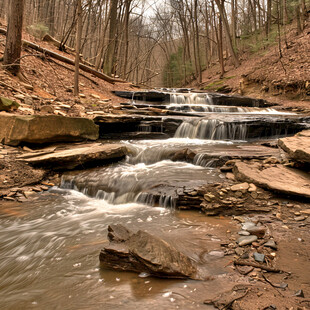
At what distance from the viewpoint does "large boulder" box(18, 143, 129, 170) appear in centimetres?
614

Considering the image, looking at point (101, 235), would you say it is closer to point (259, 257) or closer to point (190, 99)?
point (259, 257)

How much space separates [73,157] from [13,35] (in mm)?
5886

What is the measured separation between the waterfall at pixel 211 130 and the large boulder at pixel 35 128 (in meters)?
4.22

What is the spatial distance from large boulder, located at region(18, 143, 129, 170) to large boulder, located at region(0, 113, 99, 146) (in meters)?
0.52

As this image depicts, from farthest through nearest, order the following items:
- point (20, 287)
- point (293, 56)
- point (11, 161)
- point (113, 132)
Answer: point (293, 56)
point (113, 132)
point (11, 161)
point (20, 287)

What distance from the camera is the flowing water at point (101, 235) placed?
2373mm

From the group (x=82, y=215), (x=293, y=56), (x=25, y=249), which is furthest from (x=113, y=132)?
(x=293, y=56)

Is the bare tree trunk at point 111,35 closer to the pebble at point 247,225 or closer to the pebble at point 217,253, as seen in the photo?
the pebble at point 247,225

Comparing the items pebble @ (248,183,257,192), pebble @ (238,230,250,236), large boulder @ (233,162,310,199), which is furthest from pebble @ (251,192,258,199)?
pebble @ (238,230,250,236)

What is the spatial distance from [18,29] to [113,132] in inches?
196

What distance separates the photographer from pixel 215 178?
17.1ft

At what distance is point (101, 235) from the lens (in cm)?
378

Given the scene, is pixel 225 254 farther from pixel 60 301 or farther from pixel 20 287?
pixel 20 287

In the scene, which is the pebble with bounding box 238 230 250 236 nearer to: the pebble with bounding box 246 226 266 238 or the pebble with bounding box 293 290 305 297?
the pebble with bounding box 246 226 266 238
